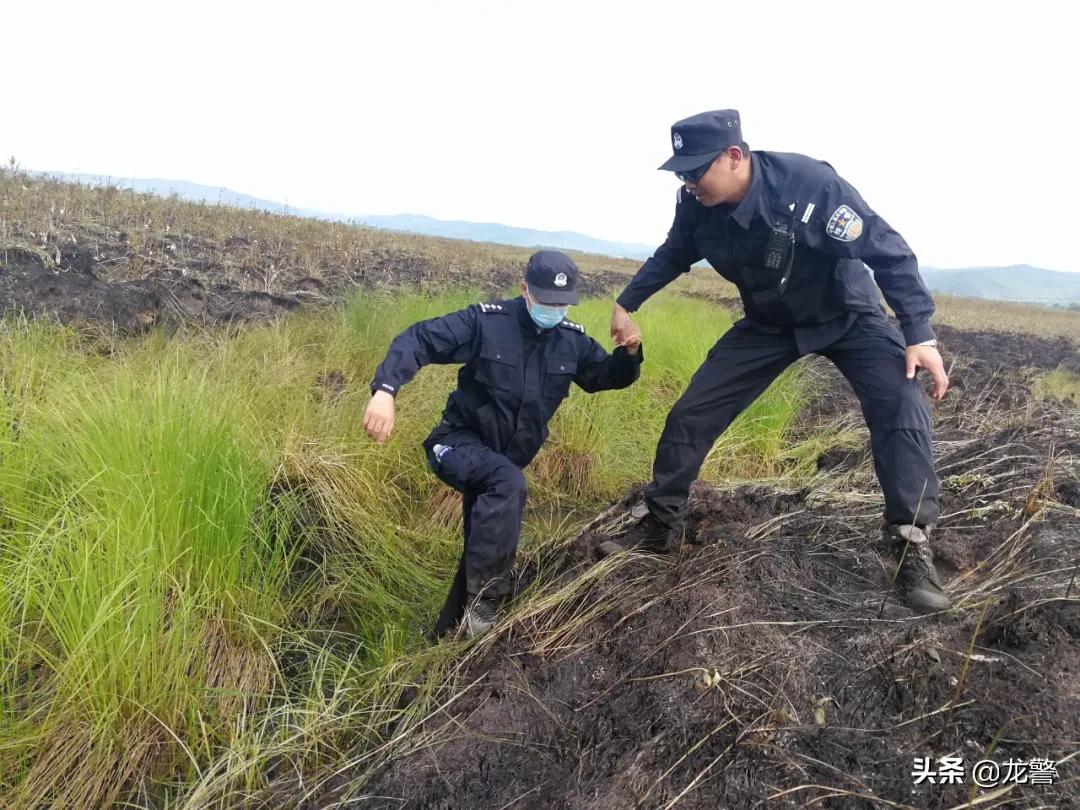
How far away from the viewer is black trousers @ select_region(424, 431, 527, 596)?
2266 millimetres

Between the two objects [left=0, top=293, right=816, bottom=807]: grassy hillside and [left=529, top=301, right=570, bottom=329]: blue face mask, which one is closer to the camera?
[left=0, top=293, right=816, bottom=807]: grassy hillside

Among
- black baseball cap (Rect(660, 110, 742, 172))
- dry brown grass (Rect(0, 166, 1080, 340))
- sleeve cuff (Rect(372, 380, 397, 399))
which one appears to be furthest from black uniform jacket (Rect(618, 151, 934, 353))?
dry brown grass (Rect(0, 166, 1080, 340))

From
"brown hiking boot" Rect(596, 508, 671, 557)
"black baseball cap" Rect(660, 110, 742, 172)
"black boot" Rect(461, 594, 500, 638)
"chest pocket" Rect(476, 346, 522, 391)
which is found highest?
"black baseball cap" Rect(660, 110, 742, 172)

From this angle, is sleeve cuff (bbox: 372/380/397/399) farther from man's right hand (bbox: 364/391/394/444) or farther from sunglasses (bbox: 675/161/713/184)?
sunglasses (bbox: 675/161/713/184)

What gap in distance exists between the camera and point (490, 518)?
2.26 meters

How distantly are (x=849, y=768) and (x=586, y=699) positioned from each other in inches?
26.5

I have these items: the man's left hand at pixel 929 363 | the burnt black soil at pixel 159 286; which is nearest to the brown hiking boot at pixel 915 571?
the man's left hand at pixel 929 363

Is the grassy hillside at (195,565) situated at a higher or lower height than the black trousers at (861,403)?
lower

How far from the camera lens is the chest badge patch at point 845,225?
2.22m

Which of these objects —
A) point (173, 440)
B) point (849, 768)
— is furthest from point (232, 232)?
point (849, 768)

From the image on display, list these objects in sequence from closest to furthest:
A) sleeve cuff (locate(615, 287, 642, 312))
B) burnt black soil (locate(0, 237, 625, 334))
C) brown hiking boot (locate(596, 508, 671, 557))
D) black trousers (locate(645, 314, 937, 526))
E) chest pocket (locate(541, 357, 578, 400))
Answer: black trousers (locate(645, 314, 937, 526)) < chest pocket (locate(541, 357, 578, 400)) < brown hiking boot (locate(596, 508, 671, 557)) < sleeve cuff (locate(615, 287, 642, 312)) < burnt black soil (locate(0, 237, 625, 334))

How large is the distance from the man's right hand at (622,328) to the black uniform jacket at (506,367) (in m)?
0.07

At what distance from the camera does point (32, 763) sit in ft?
5.30

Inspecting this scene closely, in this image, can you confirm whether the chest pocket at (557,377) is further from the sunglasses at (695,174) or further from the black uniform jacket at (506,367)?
the sunglasses at (695,174)
